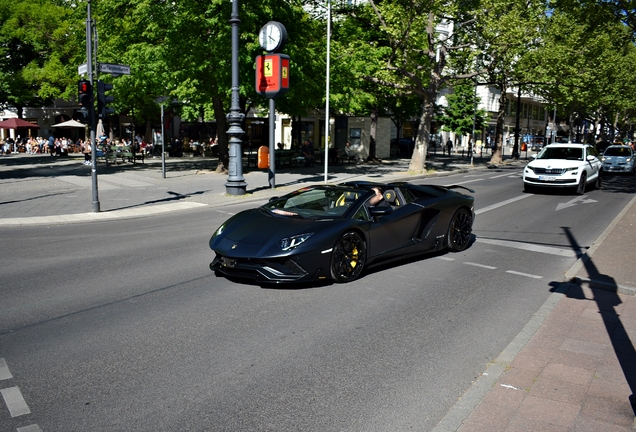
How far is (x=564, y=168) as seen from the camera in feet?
62.4

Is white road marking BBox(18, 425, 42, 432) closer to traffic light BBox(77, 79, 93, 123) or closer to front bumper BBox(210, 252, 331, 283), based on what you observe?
front bumper BBox(210, 252, 331, 283)

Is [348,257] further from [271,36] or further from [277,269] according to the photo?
[271,36]

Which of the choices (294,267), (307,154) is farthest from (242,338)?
(307,154)

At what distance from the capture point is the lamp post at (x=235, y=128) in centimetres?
1733

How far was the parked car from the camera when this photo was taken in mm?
29859

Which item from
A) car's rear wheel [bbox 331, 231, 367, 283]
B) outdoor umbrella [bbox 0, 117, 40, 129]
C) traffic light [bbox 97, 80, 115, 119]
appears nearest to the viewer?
car's rear wheel [bbox 331, 231, 367, 283]

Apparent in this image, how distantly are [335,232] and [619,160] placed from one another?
91.3 ft

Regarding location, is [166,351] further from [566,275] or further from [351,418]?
[566,275]

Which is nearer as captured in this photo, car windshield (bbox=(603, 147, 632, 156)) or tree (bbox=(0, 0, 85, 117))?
car windshield (bbox=(603, 147, 632, 156))

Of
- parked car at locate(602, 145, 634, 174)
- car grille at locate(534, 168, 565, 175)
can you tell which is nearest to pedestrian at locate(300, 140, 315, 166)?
car grille at locate(534, 168, 565, 175)

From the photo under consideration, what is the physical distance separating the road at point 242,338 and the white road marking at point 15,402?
0.02 m

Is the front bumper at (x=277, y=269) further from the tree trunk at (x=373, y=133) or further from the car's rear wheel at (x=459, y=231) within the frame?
the tree trunk at (x=373, y=133)

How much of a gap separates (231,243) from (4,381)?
127 inches

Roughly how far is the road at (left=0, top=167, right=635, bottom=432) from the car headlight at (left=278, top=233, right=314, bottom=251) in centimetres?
65
